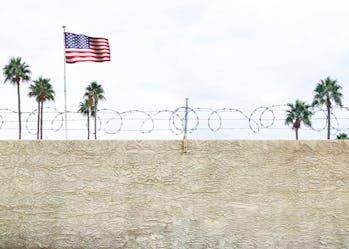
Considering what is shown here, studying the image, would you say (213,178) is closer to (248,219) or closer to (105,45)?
(248,219)

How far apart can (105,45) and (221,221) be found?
5.01 metres

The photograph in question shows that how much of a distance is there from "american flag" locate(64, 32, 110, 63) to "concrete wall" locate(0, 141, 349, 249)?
3036 mm

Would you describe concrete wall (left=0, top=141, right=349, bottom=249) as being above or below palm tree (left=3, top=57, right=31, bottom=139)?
below

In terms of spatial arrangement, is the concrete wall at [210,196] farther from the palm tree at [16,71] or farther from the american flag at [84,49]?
the palm tree at [16,71]

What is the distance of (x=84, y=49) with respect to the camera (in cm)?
1102

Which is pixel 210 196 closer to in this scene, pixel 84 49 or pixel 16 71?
pixel 84 49

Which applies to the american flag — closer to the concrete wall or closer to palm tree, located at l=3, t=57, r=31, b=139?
the concrete wall

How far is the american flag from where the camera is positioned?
10906 mm

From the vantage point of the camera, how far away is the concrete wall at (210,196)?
8.36 meters

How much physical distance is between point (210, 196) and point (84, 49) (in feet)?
15.2

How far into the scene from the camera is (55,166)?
8.65m

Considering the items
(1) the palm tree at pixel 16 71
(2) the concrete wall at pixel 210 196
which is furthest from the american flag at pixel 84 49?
(1) the palm tree at pixel 16 71

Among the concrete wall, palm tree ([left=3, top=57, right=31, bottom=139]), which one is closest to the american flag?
the concrete wall

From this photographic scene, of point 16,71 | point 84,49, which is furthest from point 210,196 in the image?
point 16,71
